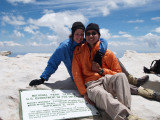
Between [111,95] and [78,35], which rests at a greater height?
[78,35]

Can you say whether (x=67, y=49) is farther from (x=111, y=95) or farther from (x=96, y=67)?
(x=111, y=95)

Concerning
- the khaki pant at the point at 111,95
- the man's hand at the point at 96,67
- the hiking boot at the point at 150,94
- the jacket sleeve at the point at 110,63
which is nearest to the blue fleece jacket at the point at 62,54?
the jacket sleeve at the point at 110,63

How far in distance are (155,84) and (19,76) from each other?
478 centimetres

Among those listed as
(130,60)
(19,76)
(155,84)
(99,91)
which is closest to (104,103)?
(99,91)

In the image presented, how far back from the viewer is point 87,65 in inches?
163

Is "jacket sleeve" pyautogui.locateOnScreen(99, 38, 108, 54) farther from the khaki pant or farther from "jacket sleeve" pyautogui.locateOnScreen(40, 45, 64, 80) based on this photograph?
"jacket sleeve" pyautogui.locateOnScreen(40, 45, 64, 80)

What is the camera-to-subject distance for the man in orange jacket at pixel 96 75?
3.45 metres

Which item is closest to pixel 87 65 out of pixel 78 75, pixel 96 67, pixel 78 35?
pixel 96 67

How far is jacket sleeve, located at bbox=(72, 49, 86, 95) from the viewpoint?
396 cm

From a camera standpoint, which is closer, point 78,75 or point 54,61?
point 78,75

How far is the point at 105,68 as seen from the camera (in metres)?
4.12

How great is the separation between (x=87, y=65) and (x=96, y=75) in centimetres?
36

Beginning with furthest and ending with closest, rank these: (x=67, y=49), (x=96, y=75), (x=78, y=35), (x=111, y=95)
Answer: (x=67, y=49), (x=78, y=35), (x=96, y=75), (x=111, y=95)

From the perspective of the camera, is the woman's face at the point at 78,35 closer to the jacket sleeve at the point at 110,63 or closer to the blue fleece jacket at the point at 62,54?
the blue fleece jacket at the point at 62,54
